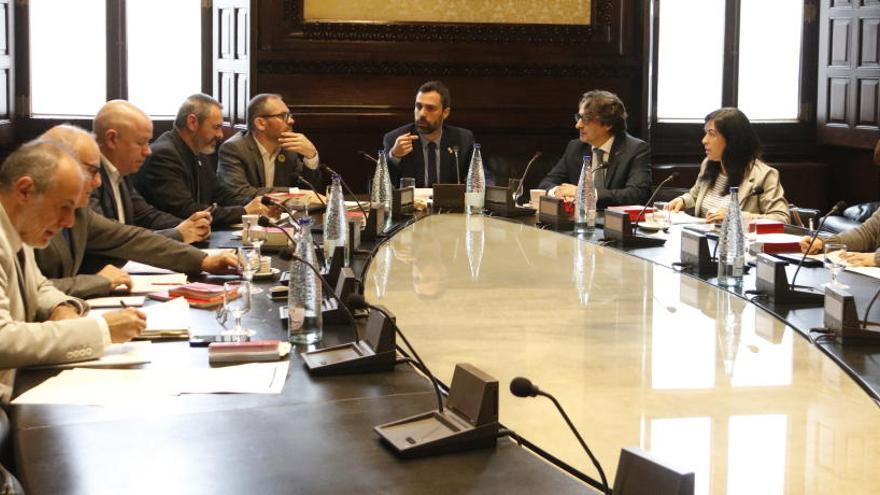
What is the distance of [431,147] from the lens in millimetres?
6570

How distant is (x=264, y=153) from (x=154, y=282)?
279cm

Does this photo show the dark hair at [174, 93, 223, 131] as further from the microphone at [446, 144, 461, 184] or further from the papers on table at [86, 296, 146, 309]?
the papers on table at [86, 296, 146, 309]

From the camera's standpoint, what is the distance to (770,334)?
294 cm

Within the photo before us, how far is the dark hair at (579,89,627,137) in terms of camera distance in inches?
242

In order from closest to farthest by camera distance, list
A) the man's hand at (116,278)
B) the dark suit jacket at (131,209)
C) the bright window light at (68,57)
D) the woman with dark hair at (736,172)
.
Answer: the man's hand at (116,278), the dark suit jacket at (131,209), the woman with dark hair at (736,172), the bright window light at (68,57)

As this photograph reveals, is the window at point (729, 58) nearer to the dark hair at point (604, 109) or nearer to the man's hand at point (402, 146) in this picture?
the dark hair at point (604, 109)

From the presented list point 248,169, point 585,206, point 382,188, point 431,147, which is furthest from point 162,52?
point 585,206

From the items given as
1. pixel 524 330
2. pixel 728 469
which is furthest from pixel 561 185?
pixel 728 469

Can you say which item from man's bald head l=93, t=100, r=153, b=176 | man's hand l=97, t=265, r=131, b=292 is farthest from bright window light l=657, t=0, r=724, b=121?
man's hand l=97, t=265, r=131, b=292

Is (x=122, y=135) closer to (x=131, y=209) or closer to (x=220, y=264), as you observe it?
(x=131, y=209)

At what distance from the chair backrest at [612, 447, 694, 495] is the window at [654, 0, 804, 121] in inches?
272

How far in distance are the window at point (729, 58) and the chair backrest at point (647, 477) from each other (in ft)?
22.6

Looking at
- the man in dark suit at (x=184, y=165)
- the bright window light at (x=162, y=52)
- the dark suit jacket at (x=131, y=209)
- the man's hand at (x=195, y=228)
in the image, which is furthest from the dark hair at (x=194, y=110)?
the bright window light at (x=162, y=52)

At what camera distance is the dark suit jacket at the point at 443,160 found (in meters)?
6.53
